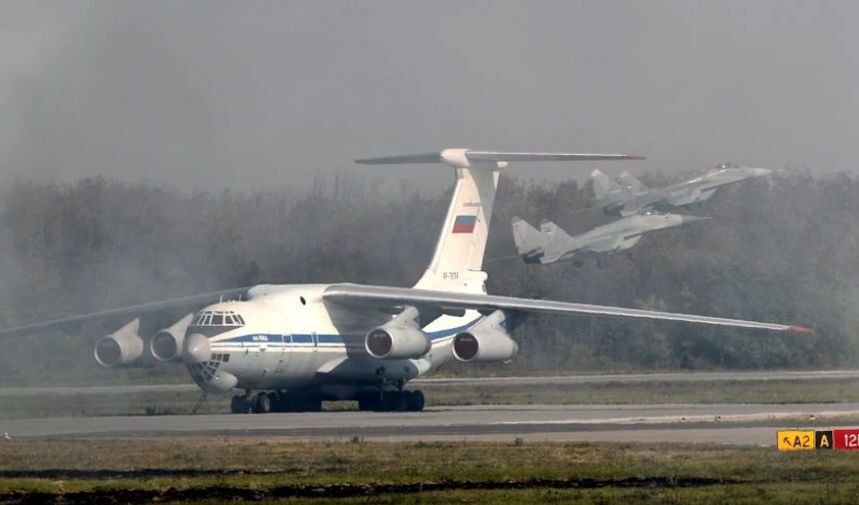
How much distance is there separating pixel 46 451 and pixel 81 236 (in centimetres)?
2091

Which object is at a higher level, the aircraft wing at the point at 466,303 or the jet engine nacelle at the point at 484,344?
the aircraft wing at the point at 466,303

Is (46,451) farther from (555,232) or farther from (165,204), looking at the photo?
(555,232)

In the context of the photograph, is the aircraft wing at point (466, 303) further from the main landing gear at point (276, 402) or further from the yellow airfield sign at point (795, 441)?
the yellow airfield sign at point (795, 441)

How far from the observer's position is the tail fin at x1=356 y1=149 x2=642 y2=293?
37.8 m

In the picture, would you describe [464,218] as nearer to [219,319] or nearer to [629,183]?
[219,319]

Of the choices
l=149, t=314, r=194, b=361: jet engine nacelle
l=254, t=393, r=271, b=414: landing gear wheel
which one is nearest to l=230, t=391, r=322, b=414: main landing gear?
l=254, t=393, r=271, b=414: landing gear wheel

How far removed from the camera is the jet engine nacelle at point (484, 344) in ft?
114

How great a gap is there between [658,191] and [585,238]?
4284 mm

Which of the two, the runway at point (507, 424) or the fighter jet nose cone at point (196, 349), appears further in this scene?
the fighter jet nose cone at point (196, 349)

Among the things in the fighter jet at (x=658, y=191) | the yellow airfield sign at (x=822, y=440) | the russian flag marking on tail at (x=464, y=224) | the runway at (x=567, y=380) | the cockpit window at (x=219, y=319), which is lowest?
the runway at (x=567, y=380)

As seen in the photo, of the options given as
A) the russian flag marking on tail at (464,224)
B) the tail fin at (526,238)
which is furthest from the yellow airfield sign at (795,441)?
the tail fin at (526,238)

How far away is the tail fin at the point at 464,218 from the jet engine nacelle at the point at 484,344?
238 centimetres

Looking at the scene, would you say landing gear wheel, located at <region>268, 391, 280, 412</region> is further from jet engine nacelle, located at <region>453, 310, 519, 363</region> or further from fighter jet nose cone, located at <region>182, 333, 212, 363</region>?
jet engine nacelle, located at <region>453, 310, 519, 363</region>

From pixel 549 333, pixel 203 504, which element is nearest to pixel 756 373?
pixel 549 333
